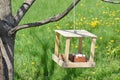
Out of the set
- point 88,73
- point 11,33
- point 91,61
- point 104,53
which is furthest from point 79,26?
point 11,33

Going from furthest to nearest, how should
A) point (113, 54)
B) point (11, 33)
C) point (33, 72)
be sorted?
point (113, 54), point (33, 72), point (11, 33)

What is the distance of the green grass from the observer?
17.4ft

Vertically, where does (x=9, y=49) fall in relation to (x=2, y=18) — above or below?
below

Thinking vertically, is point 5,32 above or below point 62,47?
above

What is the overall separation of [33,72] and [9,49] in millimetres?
1941

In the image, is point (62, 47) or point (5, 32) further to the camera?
point (62, 47)

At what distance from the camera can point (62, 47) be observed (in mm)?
5637

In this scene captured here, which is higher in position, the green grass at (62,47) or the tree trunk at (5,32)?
the tree trunk at (5,32)

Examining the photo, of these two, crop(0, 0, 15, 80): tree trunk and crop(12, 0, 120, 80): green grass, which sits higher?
crop(0, 0, 15, 80): tree trunk

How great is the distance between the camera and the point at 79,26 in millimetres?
6281

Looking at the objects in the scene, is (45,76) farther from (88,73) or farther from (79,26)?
(79,26)

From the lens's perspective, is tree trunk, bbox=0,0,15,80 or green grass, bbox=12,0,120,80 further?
green grass, bbox=12,0,120,80

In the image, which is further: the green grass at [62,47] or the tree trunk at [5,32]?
the green grass at [62,47]

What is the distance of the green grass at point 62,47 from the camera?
5301 mm
